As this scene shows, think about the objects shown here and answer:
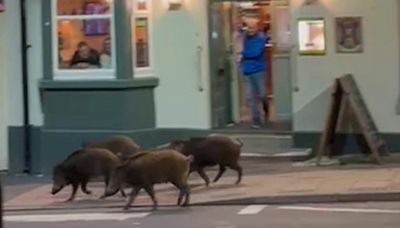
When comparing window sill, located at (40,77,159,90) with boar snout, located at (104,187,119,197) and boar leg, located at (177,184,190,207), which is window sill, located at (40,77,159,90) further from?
boar leg, located at (177,184,190,207)

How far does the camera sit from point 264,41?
1836 cm

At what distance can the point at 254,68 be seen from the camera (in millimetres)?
18031

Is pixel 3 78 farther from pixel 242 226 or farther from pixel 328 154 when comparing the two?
pixel 242 226

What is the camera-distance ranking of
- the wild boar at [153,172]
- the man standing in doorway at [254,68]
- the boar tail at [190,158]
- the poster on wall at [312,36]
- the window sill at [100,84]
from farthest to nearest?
1. the man standing in doorway at [254,68]
2. the window sill at [100,84]
3. the poster on wall at [312,36]
4. the boar tail at [190,158]
5. the wild boar at [153,172]

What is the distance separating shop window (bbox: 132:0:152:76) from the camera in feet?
57.4

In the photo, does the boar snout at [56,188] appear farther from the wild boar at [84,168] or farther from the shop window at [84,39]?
the shop window at [84,39]

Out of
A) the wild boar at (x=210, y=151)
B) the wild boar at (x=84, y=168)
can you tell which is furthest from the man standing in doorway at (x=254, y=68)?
the wild boar at (x=84, y=168)

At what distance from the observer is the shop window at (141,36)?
17500mm

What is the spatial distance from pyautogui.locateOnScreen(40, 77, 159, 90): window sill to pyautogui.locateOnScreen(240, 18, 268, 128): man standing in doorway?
167 centimetres

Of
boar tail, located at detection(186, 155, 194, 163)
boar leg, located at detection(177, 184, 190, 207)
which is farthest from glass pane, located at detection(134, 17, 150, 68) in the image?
boar leg, located at detection(177, 184, 190, 207)

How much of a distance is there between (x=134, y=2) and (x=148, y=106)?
177cm

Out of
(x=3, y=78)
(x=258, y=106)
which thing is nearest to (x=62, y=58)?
(x=3, y=78)

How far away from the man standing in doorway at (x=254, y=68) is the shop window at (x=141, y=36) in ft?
5.69

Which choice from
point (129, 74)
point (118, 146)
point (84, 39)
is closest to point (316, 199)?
point (118, 146)
